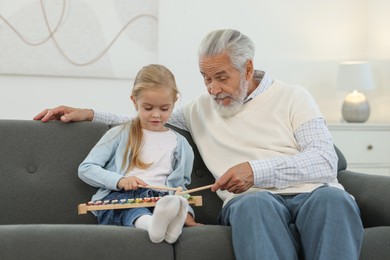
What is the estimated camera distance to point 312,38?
4.72 meters

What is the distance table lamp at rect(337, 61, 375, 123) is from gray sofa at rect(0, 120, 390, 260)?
2.03 m

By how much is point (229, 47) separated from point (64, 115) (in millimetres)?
652

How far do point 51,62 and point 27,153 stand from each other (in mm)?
1808

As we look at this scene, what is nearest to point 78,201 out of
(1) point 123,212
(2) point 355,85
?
(1) point 123,212

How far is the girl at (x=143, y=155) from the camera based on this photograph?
2145 millimetres

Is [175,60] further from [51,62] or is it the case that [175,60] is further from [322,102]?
[322,102]

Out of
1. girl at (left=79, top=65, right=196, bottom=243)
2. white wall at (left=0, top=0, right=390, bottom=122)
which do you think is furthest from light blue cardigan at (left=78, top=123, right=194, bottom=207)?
white wall at (left=0, top=0, right=390, bottom=122)

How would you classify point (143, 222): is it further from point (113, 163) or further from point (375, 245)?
point (375, 245)

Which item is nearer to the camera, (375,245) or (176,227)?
(176,227)

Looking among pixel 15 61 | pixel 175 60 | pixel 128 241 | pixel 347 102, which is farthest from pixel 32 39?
pixel 128 241

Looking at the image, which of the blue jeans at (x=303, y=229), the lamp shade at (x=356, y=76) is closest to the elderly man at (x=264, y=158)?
the blue jeans at (x=303, y=229)

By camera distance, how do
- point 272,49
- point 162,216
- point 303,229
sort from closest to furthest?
point 162,216
point 303,229
point 272,49

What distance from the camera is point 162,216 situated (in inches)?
70.1

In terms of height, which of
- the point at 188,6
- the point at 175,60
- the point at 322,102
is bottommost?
the point at 322,102
